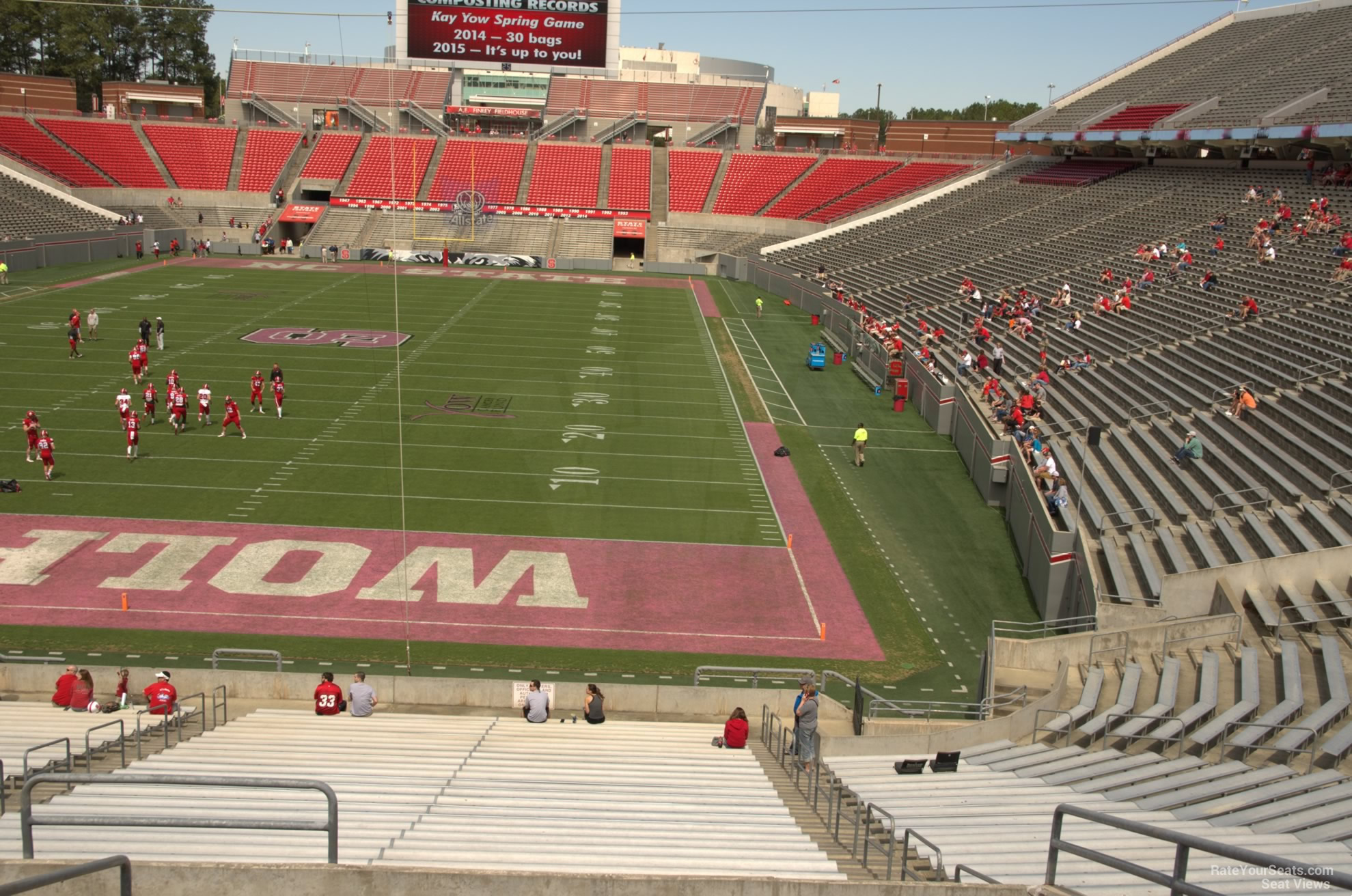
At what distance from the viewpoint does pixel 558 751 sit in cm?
1147

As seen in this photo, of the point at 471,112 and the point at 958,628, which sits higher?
the point at 471,112

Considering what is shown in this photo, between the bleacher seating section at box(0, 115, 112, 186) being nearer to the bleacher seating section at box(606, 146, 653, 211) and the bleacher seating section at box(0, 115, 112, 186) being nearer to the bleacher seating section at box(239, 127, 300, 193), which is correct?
the bleacher seating section at box(239, 127, 300, 193)

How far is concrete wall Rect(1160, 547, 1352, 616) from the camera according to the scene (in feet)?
47.6

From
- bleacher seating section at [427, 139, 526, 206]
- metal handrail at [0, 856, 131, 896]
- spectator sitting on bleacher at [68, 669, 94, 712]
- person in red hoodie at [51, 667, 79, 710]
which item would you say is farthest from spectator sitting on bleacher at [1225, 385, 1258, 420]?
bleacher seating section at [427, 139, 526, 206]

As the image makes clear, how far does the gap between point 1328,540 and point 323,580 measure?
583 inches

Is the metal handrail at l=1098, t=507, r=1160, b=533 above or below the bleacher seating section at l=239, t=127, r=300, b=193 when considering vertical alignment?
below

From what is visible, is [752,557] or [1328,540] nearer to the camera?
[1328,540]

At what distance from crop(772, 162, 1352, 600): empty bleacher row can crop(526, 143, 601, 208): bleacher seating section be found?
881 inches

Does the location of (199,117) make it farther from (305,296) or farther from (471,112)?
(305,296)

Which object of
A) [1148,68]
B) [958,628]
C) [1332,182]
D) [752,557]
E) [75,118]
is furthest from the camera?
[75,118]

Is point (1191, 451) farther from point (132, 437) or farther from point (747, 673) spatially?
point (132, 437)

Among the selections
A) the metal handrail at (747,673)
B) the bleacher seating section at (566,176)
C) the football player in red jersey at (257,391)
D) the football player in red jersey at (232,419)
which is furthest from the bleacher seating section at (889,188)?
the metal handrail at (747,673)

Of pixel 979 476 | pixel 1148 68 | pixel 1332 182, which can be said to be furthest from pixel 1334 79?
pixel 979 476

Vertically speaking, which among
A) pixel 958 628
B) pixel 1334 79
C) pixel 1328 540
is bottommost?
pixel 958 628
